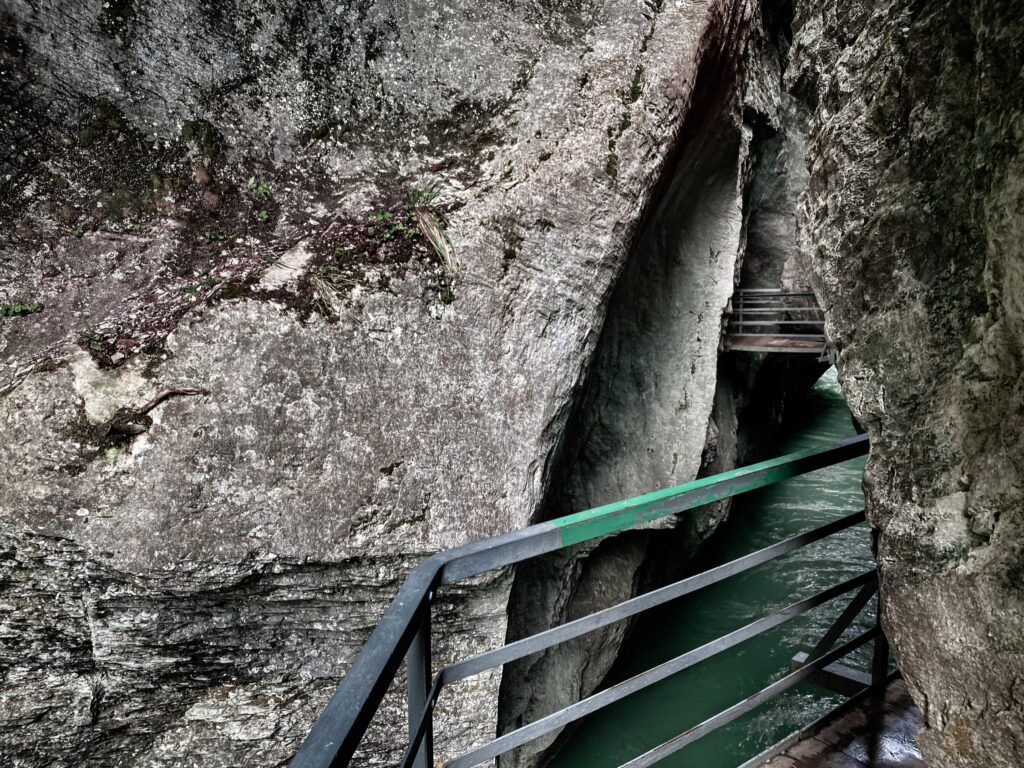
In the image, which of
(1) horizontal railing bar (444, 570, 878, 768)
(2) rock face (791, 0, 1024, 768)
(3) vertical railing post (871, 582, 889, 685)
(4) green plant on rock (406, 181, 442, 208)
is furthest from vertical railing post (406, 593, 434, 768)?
(4) green plant on rock (406, 181, 442, 208)

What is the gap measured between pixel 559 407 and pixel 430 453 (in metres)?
0.93

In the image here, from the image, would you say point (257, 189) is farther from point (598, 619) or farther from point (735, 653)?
point (735, 653)

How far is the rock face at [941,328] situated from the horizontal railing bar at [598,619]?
1.17 ft

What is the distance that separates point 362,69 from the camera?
3984mm

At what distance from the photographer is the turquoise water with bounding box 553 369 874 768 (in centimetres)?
441

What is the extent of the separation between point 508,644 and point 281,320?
2.46 m

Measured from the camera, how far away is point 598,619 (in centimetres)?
135

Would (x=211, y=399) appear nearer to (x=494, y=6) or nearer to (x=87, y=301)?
(x=87, y=301)

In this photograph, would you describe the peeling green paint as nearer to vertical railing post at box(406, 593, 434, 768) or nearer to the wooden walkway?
vertical railing post at box(406, 593, 434, 768)

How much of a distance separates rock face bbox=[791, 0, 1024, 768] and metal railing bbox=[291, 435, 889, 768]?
27 cm

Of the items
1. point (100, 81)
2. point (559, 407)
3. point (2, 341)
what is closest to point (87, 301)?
point (2, 341)

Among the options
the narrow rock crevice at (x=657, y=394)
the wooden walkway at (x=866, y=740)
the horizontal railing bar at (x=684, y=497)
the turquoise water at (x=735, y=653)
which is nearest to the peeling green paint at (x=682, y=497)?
the horizontal railing bar at (x=684, y=497)

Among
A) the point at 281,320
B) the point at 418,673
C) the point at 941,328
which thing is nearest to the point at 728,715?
the point at 418,673

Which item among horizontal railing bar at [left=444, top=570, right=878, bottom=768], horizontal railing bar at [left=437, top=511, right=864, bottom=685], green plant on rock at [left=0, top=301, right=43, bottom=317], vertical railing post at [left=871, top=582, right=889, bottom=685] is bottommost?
vertical railing post at [left=871, top=582, right=889, bottom=685]
